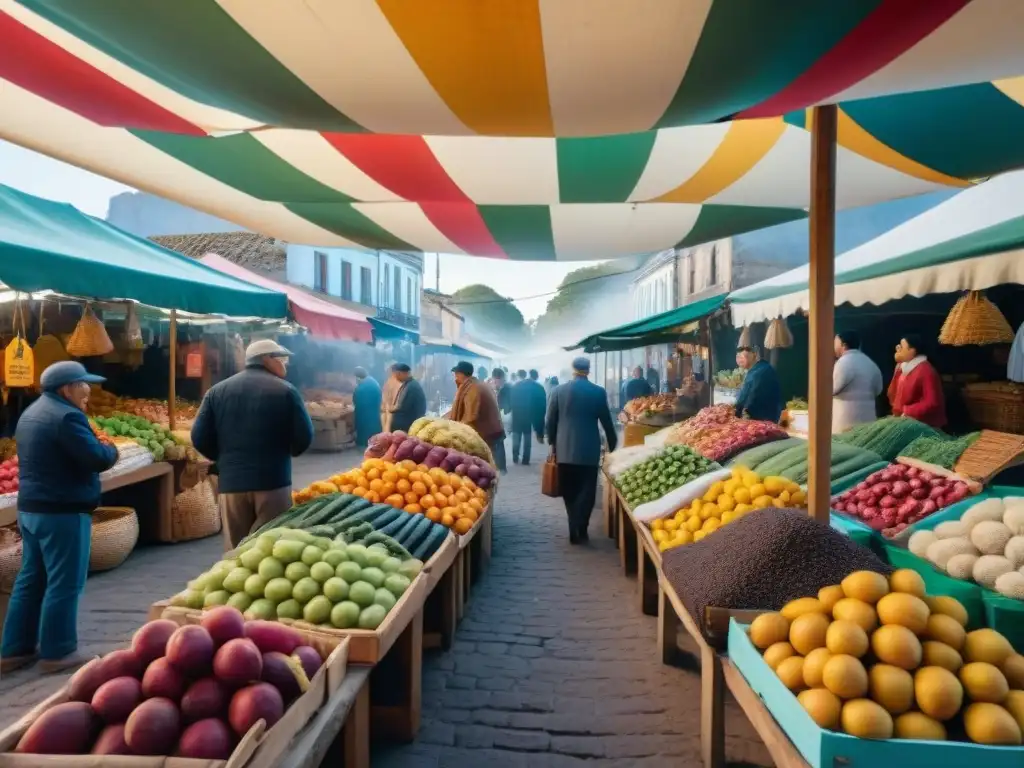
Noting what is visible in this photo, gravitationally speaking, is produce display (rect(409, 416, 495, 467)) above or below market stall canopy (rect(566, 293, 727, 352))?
below

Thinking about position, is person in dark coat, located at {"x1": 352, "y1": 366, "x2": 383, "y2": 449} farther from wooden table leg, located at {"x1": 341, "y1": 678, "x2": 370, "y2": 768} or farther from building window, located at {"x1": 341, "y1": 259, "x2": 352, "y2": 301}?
building window, located at {"x1": 341, "y1": 259, "x2": 352, "y2": 301}

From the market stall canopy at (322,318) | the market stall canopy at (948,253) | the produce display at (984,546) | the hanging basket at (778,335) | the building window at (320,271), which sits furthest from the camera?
the building window at (320,271)

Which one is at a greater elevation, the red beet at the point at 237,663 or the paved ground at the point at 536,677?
the red beet at the point at 237,663

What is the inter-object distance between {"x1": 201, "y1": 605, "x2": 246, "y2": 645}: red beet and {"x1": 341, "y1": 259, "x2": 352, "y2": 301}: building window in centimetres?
2605

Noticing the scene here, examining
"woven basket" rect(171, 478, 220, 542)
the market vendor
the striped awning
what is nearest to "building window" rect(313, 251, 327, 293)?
"woven basket" rect(171, 478, 220, 542)

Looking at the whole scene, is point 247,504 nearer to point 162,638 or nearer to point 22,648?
point 22,648

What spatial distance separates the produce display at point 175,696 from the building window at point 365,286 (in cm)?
2789

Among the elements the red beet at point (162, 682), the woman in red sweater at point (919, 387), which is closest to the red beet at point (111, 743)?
the red beet at point (162, 682)

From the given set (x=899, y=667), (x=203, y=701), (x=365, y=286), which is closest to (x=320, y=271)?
(x=365, y=286)

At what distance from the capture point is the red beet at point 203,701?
1.87 metres

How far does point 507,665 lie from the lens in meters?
4.07

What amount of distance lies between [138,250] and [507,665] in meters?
5.74

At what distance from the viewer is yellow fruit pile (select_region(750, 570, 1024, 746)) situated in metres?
1.87

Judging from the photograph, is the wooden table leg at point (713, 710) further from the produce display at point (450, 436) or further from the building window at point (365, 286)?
the building window at point (365, 286)
